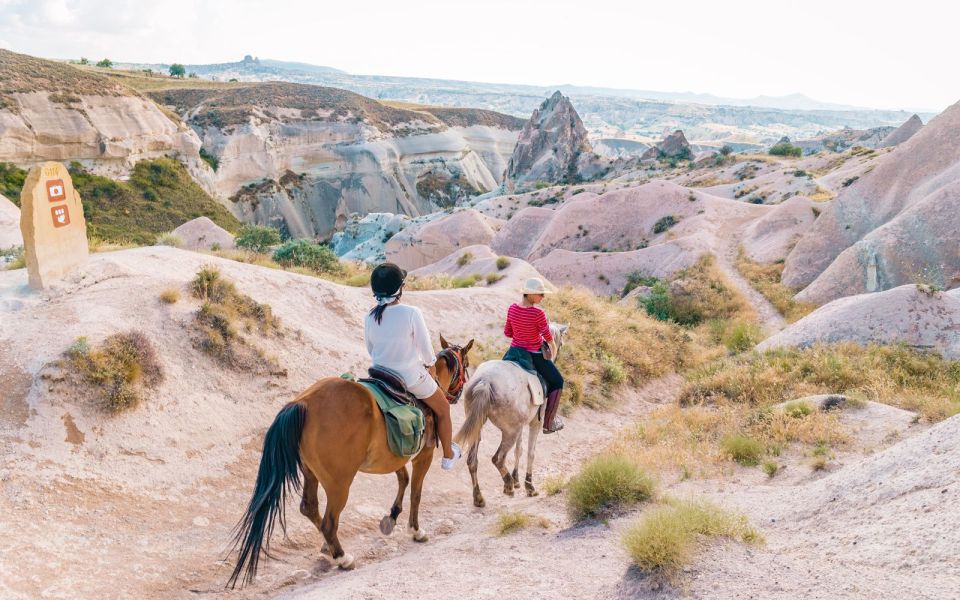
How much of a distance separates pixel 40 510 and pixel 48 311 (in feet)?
13.3

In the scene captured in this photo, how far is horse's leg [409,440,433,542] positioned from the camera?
24.5 feet

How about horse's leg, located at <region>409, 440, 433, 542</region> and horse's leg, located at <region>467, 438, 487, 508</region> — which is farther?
horse's leg, located at <region>467, 438, 487, 508</region>

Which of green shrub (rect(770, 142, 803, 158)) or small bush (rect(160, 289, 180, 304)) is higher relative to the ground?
green shrub (rect(770, 142, 803, 158))

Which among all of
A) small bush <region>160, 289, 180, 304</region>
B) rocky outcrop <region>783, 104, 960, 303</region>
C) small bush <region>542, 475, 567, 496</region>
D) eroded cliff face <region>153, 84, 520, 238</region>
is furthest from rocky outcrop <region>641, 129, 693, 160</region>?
small bush <region>542, 475, 567, 496</region>

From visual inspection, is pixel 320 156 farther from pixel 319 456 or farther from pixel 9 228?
pixel 319 456

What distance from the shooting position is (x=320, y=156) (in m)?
76.3

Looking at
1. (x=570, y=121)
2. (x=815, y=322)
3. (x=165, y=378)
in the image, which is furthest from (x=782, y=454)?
(x=570, y=121)

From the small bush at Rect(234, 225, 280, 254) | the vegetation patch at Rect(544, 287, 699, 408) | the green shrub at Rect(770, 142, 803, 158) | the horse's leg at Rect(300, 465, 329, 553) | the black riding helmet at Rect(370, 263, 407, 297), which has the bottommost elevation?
the vegetation patch at Rect(544, 287, 699, 408)

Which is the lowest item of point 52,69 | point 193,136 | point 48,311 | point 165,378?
point 165,378

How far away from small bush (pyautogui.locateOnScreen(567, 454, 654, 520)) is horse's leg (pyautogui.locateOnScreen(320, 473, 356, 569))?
2581mm

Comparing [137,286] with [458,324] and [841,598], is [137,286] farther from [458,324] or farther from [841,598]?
[841,598]

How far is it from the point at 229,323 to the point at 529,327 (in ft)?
17.6

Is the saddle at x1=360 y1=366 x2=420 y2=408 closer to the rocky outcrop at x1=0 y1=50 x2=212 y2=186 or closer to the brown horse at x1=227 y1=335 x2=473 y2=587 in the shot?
the brown horse at x1=227 y1=335 x2=473 y2=587

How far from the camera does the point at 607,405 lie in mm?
14594
